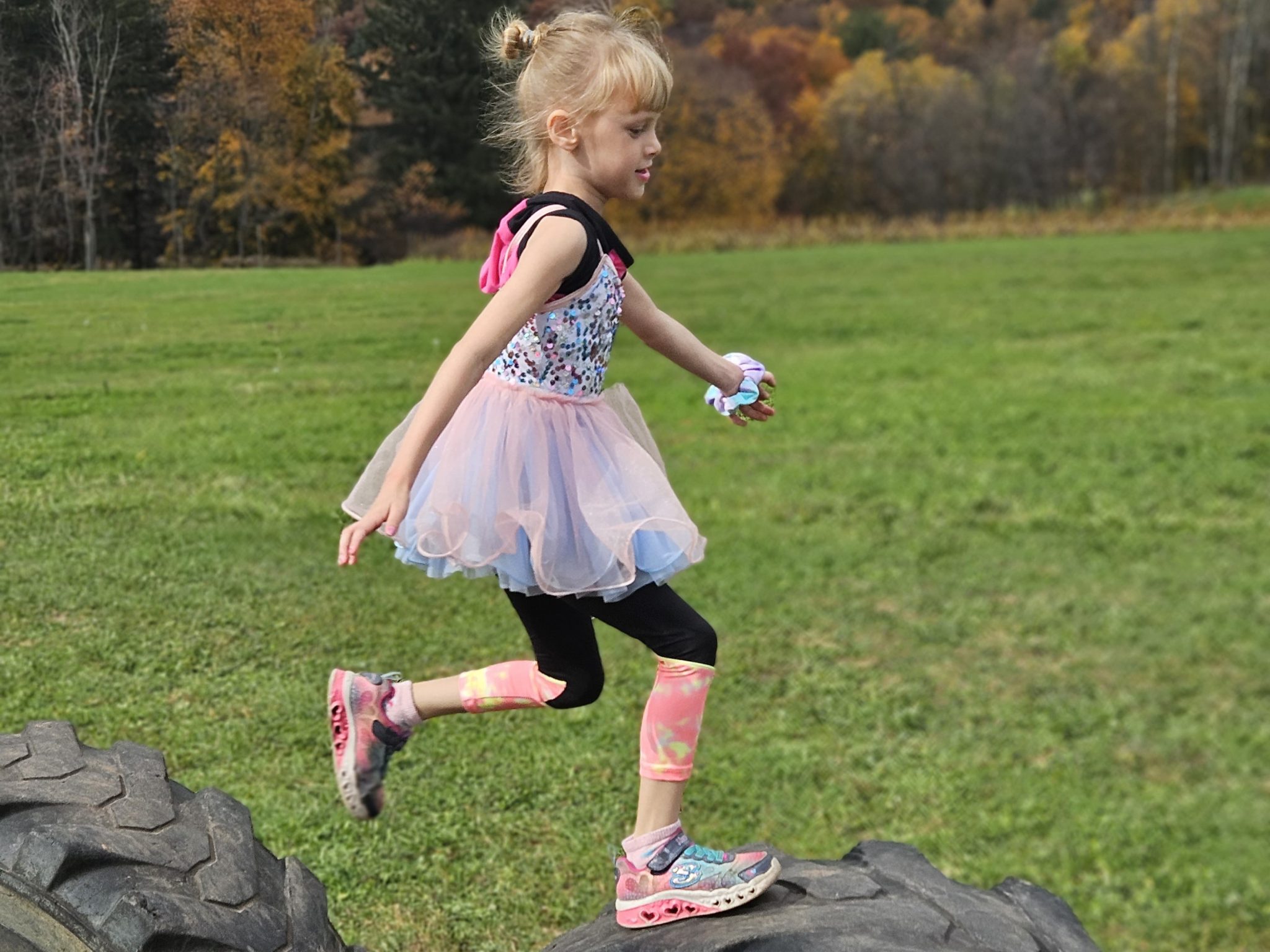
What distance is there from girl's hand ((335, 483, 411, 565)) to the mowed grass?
0.75 meters

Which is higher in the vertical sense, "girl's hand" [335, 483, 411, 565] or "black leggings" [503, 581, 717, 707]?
"girl's hand" [335, 483, 411, 565]

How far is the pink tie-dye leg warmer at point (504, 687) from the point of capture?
183 centimetres

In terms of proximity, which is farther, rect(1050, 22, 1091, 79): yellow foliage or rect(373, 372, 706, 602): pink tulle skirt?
rect(1050, 22, 1091, 79): yellow foliage

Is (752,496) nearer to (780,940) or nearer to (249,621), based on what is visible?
(249,621)

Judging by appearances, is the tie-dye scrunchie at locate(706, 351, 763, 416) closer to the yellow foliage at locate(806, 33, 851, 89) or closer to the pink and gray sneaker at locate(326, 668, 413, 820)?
the pink and gray sneaker at locate(326, 668, 413, 820)

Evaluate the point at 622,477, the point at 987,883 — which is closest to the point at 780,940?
the point at 622,477

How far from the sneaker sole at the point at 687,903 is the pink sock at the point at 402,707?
389mm

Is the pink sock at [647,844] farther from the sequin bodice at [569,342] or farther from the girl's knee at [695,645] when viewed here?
the sequin bodice at [569,342]

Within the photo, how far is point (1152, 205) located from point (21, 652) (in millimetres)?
5099

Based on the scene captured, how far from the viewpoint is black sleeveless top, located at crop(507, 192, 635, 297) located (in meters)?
1.53

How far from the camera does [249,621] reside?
7.25 ft

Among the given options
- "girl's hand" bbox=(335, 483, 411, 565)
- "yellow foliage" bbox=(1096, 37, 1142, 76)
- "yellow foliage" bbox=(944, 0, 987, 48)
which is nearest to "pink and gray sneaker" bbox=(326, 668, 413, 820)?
"girl's hand" bbox=(335, 483, 411, 565)

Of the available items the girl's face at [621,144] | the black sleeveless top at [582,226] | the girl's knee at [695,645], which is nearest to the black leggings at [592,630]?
the girl's knee at [695,645]

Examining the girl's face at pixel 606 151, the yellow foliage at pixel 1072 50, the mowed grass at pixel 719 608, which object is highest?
the yellow foliage at pixel 1072 50
